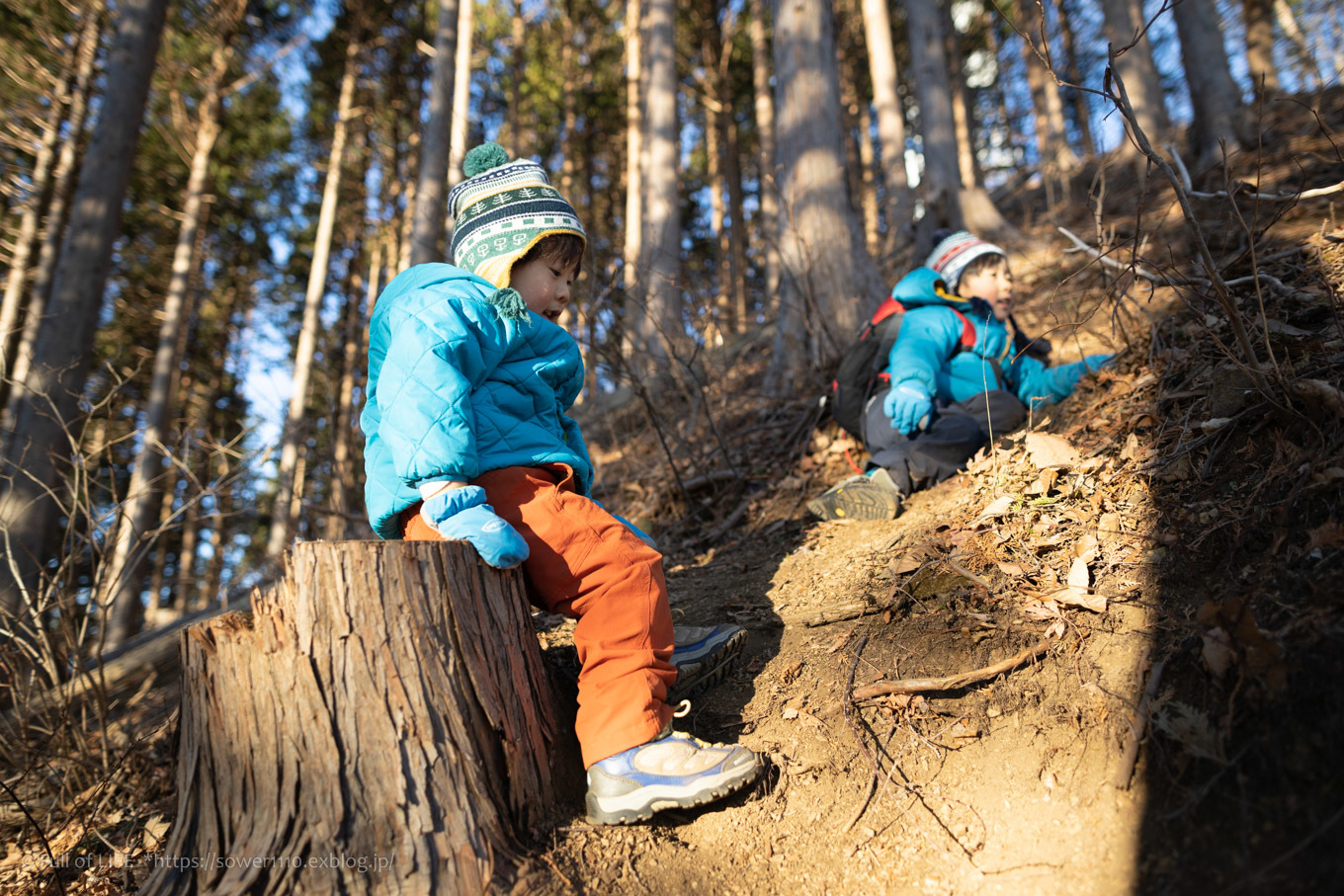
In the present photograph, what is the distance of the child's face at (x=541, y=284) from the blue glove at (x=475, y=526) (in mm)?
828

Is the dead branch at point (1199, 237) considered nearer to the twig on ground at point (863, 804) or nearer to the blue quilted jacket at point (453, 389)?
the twig on ground at point (863, 804)

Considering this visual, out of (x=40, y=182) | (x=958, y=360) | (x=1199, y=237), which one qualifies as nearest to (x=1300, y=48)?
(x=958, y=360)

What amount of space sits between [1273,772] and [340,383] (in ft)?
57.6

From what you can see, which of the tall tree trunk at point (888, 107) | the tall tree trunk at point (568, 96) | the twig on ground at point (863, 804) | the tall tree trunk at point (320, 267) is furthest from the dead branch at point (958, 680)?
the tall tree trunk at point (568, 96)

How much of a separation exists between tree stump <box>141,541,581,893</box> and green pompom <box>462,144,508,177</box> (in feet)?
4.85

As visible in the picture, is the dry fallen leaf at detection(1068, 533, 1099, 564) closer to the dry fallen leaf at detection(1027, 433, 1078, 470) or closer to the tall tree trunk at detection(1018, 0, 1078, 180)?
the dry fallen leaf at detection(1027, 433, 1078, 470)

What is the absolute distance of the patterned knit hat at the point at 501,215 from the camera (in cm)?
246

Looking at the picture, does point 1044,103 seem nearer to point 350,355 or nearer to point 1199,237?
point 350,355

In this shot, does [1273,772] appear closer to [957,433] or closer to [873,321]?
[957,433]

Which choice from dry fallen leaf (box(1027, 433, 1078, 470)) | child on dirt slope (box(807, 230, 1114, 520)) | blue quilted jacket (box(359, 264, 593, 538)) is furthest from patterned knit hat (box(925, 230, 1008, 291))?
blue quilted jacket (box(359, 264, 593, 538))

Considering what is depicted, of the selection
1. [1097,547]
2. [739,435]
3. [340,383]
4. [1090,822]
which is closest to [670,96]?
[739,435]

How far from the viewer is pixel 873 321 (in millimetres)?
4113

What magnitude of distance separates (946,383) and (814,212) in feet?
6.80

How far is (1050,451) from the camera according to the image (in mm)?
2787
